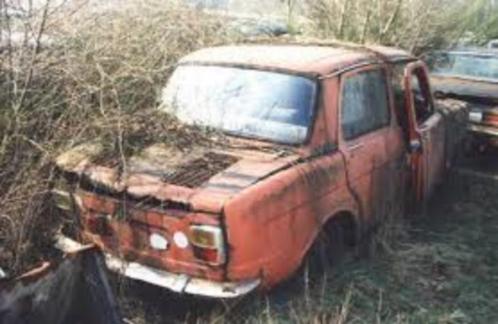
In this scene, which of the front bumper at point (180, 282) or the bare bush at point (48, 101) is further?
the bare bush at point (48, 101)

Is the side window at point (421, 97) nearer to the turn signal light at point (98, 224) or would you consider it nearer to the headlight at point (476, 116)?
the headlight at point (476, 116)

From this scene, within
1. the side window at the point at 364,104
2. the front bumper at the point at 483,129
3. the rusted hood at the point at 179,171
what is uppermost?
the side window at the point at 364,104

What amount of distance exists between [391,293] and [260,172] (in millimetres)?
1372

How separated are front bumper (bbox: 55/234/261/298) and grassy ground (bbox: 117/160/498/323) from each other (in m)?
0.18

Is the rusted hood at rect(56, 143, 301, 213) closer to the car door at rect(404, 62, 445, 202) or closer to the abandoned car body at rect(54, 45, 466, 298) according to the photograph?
the abandoned car body at rect(54, 45, 466, 298)

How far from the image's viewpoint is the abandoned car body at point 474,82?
9.28m

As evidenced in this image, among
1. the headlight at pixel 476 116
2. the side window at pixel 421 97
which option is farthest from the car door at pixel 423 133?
the headlight at pixel 476 116

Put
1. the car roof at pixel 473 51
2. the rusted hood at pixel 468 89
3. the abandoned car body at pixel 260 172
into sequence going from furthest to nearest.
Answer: the car roof at pixel 473 51 < the rusted hood at pixel 468 89 < the abandoned car body at pixel 260 172

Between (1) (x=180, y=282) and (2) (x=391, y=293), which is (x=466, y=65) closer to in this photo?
(2) (x=391, y=293)

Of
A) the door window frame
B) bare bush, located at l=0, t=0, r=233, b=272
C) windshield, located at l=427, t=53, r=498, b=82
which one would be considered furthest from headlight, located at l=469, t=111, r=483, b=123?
bare bush, located at l=0, t=0, r=233, b=272

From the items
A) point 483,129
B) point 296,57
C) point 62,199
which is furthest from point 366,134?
point 483,129

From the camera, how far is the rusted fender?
13.6ft

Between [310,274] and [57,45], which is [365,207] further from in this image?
[57,45]

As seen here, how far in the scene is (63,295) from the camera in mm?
4465
